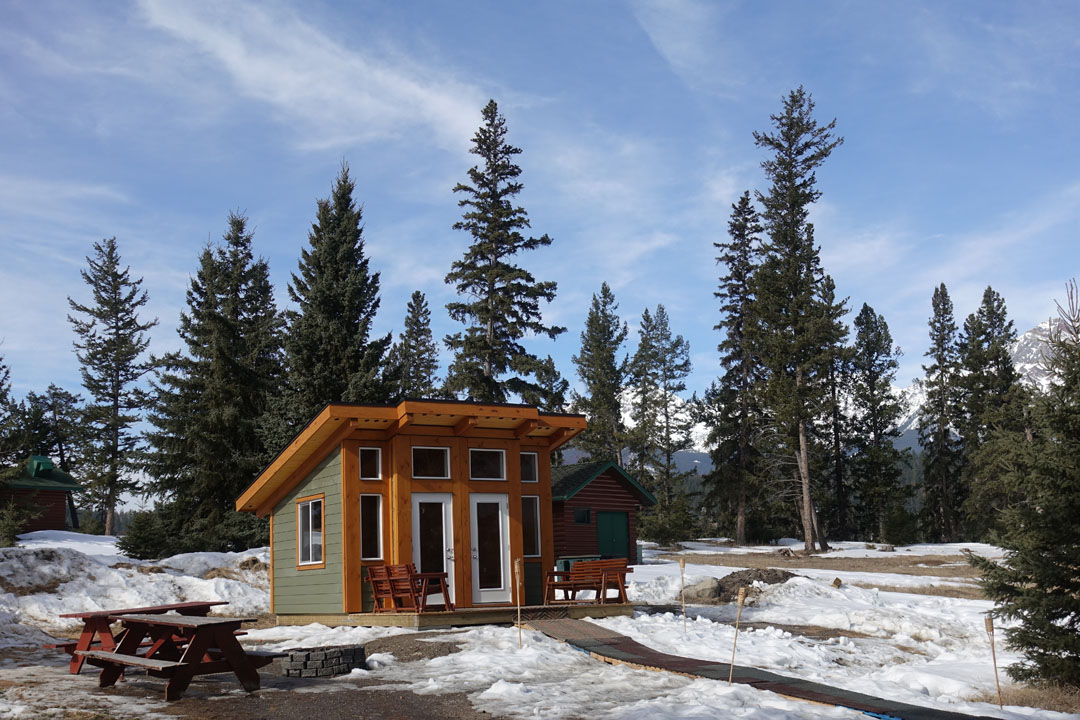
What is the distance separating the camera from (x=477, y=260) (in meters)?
39.6

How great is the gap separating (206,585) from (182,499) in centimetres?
1260

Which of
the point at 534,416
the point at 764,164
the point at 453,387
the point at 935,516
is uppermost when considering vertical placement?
the point at 764,164

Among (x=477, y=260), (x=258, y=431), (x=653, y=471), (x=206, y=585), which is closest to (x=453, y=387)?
(x=477, y=260)

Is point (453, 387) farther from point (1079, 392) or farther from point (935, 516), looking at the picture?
point (935, 516)

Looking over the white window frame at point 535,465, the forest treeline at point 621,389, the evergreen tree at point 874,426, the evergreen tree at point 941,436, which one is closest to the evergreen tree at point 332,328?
the forest treeline at point 621,389

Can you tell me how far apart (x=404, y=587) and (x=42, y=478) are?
3236 centimetres

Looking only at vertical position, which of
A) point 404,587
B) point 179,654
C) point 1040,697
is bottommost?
→ point 1040,697

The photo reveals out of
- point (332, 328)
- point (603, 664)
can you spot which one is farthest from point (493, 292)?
point (603, 664)

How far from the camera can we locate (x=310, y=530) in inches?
643

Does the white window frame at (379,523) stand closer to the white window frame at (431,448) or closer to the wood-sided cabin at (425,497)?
the wood-sided cabin at (425,497)

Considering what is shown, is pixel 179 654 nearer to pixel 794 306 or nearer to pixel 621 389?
pixel 794 306

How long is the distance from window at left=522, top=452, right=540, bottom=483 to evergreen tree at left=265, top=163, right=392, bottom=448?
43.1ft

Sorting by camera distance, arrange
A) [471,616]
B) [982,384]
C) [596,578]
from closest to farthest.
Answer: [471,616] → [596,578] → [982,384]

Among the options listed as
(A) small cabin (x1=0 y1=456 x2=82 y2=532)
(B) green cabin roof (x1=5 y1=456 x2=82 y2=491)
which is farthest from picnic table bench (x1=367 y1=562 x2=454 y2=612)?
(B) green cabin roof (x1=5 y1=456 x2=82 y2=491)
